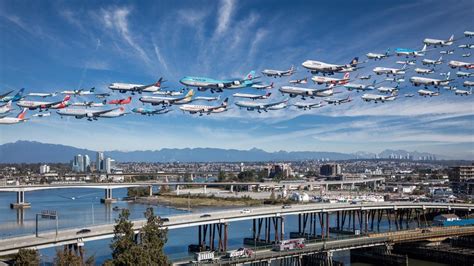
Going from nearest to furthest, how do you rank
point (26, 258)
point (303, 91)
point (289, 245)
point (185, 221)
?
1. point (26, 258)
2. point (289, 245)
3. point (185, 221)
4. point (303, 91)

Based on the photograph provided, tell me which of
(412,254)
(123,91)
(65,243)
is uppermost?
(123,91)

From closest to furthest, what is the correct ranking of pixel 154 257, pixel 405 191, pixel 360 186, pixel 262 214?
pixel 154 257
pixel 262 214
pixel 405 191
pixel 360 186

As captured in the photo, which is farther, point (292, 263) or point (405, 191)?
point (405, 191)

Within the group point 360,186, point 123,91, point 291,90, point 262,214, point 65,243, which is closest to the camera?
point 65,243

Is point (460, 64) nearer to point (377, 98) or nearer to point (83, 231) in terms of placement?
point (377, 98)

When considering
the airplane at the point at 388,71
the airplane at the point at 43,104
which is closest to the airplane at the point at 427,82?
the airplane at the point at 388,71

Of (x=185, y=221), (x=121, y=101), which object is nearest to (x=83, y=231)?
(x=185, y=221)

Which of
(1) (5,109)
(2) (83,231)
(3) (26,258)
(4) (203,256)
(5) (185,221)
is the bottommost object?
(4) (203,256)

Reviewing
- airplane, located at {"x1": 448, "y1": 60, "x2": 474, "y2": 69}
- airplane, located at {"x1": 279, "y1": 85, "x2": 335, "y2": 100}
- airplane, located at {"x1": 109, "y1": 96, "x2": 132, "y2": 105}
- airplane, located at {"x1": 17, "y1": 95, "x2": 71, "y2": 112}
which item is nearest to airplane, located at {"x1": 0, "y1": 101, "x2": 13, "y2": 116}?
airplane, located at {"x1": 17, "y1": 95, "x2": 71, "y2": 112}

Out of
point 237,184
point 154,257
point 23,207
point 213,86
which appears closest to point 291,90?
point 213,86

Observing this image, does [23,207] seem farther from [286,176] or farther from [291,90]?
[286,176]
